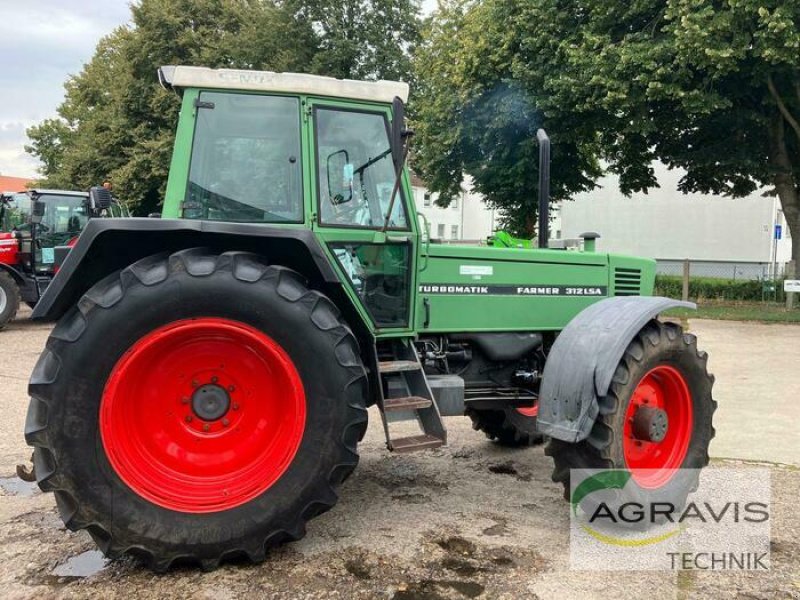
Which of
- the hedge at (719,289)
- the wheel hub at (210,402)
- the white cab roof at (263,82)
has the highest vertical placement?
the white cab roof at (263,82)

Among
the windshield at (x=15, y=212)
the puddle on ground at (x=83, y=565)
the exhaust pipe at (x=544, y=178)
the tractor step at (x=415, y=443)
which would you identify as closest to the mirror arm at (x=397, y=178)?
the tractor step at (x=415, y=443)

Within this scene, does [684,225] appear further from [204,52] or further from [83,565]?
[83,565]

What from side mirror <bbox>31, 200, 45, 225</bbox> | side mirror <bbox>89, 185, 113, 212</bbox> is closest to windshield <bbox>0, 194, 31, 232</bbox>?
side mirror <bbox>31, 200, 45, 225</bbox>

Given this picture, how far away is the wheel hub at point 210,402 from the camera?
3.27m

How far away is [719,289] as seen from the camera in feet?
64.1

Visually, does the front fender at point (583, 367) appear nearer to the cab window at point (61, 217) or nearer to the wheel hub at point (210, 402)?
the wheel hub at point (210, 402)

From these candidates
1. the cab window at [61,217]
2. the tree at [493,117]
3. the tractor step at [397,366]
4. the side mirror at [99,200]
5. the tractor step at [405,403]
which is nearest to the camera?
the tractor step at [405,403]

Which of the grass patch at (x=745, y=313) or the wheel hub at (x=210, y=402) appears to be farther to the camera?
the grass patch at (x=745, y=313)

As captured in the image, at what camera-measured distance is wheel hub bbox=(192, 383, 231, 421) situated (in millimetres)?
3273

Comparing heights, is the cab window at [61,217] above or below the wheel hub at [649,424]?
above

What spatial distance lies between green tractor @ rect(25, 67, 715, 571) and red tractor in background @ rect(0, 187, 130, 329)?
9.86 metres

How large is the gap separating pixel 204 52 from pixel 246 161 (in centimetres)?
2383

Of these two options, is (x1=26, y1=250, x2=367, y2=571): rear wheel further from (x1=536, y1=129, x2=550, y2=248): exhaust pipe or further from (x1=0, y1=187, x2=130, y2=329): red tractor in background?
(x1=0, y1=187, x2=130, y2=329): red tractor in background

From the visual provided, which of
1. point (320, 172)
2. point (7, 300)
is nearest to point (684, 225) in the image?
point (7, 300)
